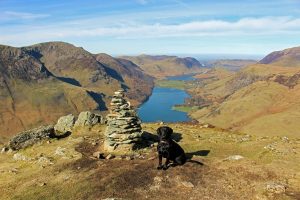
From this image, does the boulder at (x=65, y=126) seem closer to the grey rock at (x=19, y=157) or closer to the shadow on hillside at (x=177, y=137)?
the grey rock at (x=19, y=157)

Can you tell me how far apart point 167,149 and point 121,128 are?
12743 millimetres

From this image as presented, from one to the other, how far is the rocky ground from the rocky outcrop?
157 inches

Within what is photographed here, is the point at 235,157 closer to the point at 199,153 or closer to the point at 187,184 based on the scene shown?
the point at 199,153

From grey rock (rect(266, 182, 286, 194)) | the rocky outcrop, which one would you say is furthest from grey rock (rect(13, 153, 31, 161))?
grey rock (rect(266, 182, 286, 194))

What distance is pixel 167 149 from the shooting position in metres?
31.2

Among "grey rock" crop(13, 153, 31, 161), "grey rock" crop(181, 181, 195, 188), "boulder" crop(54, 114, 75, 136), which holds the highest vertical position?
"grey rock" crop(181, 181, 195, 188)

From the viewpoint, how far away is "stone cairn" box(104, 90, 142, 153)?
4191 centimetres

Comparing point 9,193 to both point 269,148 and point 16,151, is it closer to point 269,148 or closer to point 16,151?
point 16,151

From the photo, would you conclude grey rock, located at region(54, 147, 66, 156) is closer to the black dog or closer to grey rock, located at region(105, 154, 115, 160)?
grey rock, located at region(105, 154, 115, 160)

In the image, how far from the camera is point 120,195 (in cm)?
2748

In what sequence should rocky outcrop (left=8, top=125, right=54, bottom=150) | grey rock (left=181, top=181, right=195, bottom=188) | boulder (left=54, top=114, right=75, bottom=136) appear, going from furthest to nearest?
boulder (left=54, top=114, right=75, bottom=136) → rocky outcrop (left=8, top=125, right=54, bottom=150) → grey rock (left=181, top=181, right=195, bottom=188)

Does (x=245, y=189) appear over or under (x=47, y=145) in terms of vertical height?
over

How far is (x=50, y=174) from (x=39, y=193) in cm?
484

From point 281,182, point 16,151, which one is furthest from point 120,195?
point 16,151
